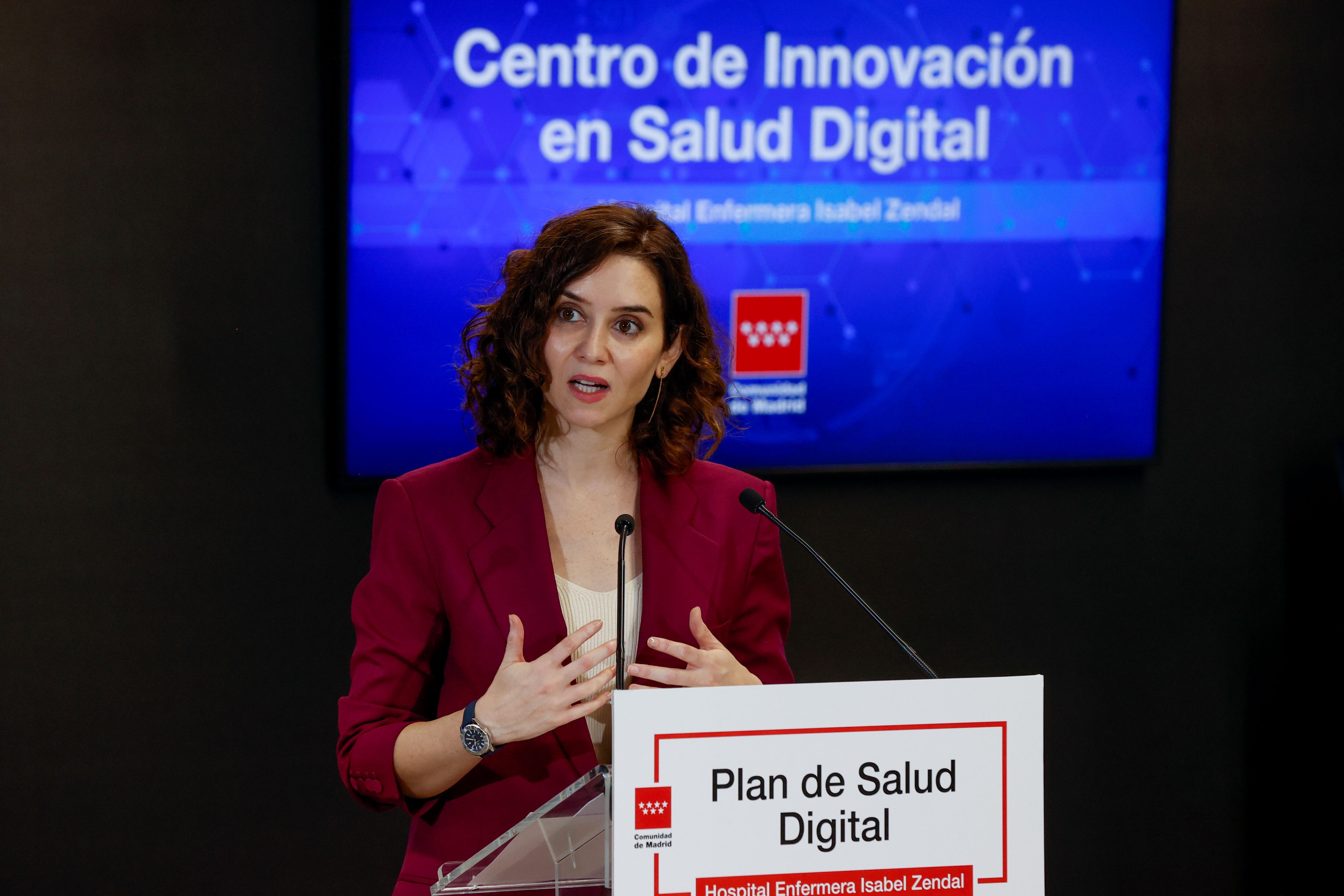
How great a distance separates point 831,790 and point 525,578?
596 mm

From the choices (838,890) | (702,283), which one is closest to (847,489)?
(702,283)

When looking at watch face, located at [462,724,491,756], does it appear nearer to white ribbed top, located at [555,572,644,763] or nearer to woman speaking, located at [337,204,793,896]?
woman speaking, located at [337,204,793,896]

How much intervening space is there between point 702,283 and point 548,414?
1044 millimetres

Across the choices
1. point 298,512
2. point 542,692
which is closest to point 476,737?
point 542,692

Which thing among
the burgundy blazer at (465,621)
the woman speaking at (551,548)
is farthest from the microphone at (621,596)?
the burgundy blazer at (465,621)

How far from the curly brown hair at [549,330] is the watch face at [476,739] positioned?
49cm

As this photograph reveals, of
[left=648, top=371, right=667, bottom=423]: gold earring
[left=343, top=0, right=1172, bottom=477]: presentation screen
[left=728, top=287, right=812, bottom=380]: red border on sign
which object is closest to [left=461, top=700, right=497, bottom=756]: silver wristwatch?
[left=648, top=371, right=667, bottom=423]: gold earring

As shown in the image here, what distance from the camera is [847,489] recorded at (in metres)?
2.94

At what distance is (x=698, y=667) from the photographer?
4.81 feet

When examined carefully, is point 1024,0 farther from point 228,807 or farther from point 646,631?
point 228,807

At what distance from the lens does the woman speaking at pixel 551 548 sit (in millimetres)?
1617

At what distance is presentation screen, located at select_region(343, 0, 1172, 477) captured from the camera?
8.66 ft

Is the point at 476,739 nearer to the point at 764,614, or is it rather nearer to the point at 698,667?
the point at 698,667

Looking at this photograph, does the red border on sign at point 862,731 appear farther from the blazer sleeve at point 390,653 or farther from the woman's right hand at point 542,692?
the blazer sleeve at point 390,653
